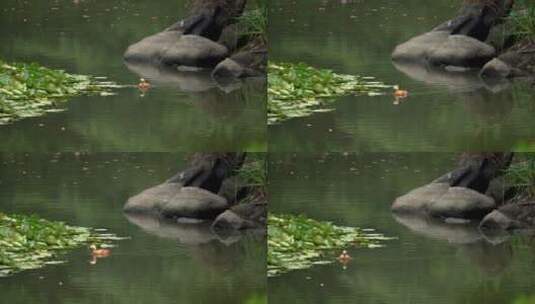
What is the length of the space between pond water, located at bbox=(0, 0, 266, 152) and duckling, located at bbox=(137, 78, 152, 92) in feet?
0.10

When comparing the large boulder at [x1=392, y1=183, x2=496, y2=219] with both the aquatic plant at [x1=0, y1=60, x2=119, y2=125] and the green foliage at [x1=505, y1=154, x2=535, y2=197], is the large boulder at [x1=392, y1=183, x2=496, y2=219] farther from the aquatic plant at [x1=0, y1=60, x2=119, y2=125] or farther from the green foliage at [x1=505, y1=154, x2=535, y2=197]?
the aquatic plant at [x1=0, y1=60, x2=119, y2=125]

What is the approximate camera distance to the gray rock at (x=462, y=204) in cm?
646

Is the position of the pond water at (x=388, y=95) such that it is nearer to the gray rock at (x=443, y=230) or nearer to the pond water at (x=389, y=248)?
the pond water at (x=389, y=248)

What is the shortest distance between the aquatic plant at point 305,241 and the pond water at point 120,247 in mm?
84

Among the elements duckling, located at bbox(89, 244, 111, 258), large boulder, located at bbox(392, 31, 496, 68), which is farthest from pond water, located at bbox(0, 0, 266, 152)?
large boulder, located at bbox(392, 31, 496, 68)

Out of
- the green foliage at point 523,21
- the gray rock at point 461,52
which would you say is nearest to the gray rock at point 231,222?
the gray rock at point 461,52

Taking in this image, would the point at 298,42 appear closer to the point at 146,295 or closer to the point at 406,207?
the point at 406,207

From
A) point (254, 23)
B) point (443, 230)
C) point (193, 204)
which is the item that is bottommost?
point (443, 230)

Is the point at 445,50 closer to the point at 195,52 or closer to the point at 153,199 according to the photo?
the point at 195,52

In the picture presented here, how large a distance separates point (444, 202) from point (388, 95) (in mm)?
683

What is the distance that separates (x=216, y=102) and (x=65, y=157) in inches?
35.8

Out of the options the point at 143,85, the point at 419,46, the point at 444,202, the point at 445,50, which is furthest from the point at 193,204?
the point at 445,50

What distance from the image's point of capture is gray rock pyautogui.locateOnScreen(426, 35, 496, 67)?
6.52 meters

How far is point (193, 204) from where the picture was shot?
6.51 m
